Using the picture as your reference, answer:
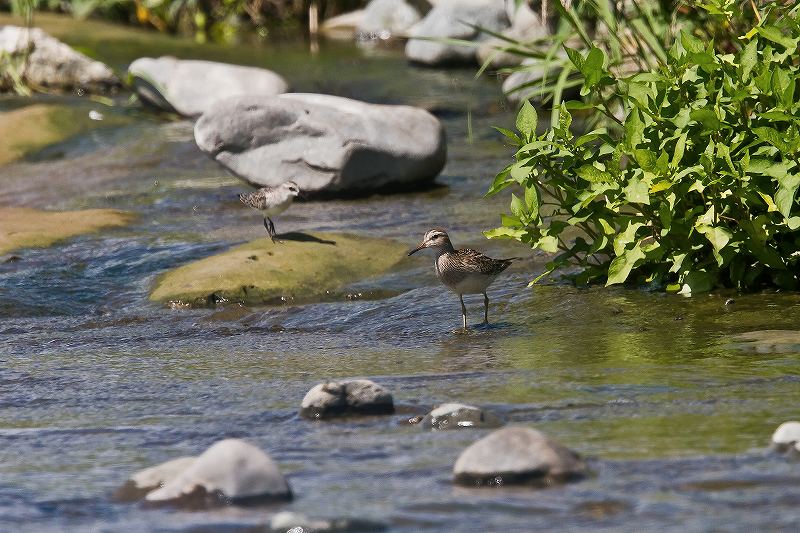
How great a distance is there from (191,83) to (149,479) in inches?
482

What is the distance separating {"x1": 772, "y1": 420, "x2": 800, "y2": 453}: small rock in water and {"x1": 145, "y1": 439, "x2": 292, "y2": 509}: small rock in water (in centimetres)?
173

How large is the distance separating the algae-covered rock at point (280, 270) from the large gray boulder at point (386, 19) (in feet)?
46.5

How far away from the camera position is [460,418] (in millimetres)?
5316

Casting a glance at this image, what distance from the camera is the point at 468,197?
1174cm

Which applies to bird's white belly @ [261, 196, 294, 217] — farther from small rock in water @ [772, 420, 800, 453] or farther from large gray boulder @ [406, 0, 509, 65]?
large gray boulder @ [406, 0, 509, 65]

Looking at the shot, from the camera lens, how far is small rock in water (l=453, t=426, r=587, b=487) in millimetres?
4516

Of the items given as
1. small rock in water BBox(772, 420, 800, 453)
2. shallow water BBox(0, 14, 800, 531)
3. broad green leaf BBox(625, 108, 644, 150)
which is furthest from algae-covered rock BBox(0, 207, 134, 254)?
small rock in water BBox(772, 420, 800, 453)

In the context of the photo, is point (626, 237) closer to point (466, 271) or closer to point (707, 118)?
point (707, 118)

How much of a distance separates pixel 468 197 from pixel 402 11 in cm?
1265

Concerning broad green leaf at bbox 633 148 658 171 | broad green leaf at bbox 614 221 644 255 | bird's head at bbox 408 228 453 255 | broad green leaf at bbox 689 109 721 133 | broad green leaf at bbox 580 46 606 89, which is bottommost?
bird's head at bbox 408 228 453 255

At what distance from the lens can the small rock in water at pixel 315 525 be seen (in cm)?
407

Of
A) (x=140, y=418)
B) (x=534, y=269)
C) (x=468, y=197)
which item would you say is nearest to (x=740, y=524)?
(x=140, y=418)

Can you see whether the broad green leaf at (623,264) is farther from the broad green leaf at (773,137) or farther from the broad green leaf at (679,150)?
the broad green leaf at (773,137)

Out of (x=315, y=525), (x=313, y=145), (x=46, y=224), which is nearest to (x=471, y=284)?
(x=315, y=525)
